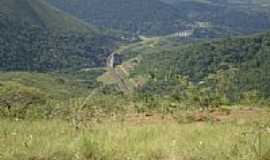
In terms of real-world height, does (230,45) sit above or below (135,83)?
above

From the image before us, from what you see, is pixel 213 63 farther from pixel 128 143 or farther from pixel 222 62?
pixel 128 143

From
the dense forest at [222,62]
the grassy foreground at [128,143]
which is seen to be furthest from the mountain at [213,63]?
the grassy foreground at [128,143]

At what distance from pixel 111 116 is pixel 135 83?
13013cm

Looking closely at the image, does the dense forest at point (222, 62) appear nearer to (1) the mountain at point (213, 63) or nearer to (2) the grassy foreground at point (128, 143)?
(1) the mountain at point (213, 63)

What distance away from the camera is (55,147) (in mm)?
7969

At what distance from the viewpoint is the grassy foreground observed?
7.59 metres

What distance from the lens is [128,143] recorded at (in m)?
8.41

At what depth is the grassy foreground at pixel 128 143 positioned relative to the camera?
7591mm

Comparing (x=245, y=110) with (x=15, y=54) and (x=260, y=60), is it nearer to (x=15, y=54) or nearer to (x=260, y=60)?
(x=260, y=60)

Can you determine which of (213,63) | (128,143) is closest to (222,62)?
(213,63)

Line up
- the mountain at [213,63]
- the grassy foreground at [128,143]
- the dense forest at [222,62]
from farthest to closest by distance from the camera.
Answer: the mountain at [213,63]
the dense forest at [222,62]
the grassy foreground at [128,143]

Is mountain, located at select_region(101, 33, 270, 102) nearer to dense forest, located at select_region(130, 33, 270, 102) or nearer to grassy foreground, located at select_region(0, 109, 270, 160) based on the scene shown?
dense forest, located at select_region(130, 33, 270, 102)

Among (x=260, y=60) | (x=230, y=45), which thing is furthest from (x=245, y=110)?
(x=230, y=45)

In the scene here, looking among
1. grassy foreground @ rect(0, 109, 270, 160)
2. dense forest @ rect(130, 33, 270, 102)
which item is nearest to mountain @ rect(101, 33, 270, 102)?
dense forest @ rect(130, 33, 270, 102)
